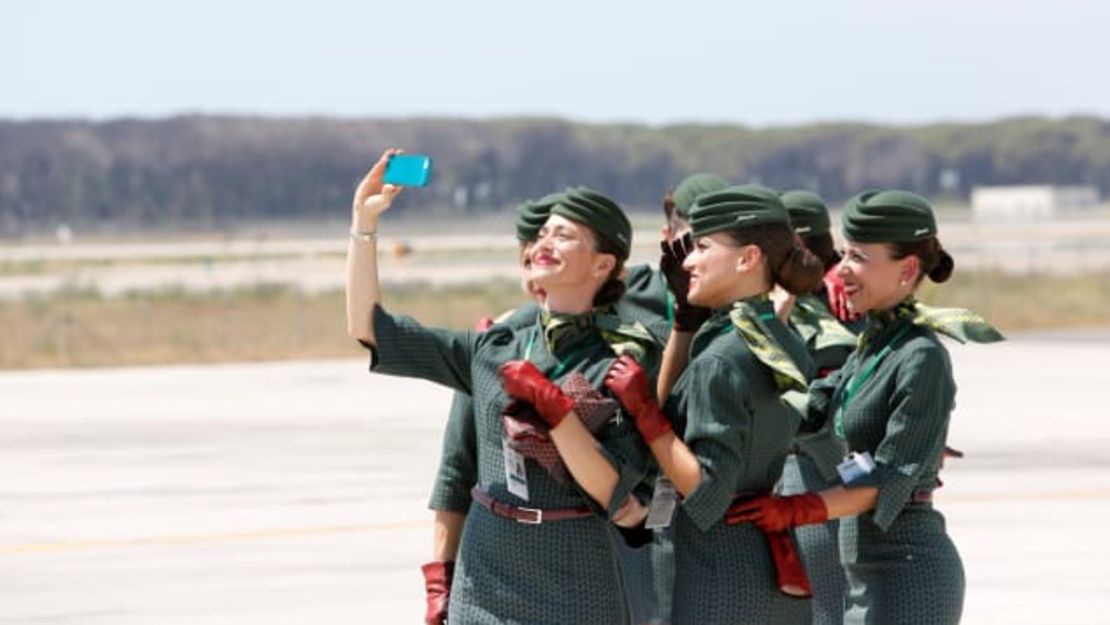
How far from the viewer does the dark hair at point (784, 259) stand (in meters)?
6.25

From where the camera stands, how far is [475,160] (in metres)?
182

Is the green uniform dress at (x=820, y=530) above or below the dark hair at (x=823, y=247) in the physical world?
below

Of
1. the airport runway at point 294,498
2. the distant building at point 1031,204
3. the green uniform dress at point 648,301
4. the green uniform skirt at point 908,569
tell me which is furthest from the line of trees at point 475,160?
the green uniform skirt at point 908,569

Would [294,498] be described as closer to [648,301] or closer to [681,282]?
[648,301]

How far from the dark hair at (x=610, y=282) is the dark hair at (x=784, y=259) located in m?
0.30

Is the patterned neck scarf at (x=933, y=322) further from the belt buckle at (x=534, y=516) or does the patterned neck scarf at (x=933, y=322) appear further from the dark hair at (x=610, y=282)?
the belt buckle at (x=534, y=516)

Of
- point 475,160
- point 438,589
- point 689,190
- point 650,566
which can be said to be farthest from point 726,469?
point 475,160

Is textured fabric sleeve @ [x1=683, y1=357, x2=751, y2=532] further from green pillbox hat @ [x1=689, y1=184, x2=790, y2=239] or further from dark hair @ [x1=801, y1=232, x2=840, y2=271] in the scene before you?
dark hair @ [x1=801, y1=232, x2=840, y2=271]

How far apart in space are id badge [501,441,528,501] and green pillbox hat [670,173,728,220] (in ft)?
5.47

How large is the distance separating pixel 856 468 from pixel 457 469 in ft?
4.04

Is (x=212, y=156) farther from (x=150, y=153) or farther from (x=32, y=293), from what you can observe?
(x=32, y=293)

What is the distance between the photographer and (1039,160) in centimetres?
18462

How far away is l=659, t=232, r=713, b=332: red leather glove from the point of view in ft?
21.0

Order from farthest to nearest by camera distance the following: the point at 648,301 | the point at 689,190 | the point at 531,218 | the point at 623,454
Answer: the point at 689,190
the point at 648,301
the point at 531,218
the point at 623,454
